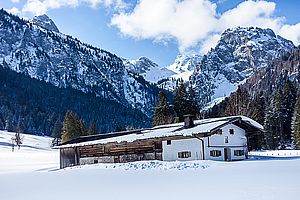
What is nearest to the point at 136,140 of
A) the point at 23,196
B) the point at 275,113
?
the point at 23,196

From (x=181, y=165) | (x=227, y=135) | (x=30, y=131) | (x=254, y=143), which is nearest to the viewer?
(x=181, y=165)

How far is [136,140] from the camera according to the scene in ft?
144

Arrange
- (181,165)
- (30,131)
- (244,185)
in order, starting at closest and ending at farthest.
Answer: (244,185)
(181,165)
(30,131)

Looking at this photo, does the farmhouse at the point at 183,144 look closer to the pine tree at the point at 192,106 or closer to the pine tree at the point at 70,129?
the pine tree at the point at 192,106

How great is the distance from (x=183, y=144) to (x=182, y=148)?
0.42 metres

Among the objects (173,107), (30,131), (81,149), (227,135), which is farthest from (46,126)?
(227,135)

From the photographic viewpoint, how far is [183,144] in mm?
41188

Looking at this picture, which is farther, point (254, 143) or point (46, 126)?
point (46, 126)

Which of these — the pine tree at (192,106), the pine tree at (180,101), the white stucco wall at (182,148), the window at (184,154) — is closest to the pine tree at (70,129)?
the pine tree at (180,101)

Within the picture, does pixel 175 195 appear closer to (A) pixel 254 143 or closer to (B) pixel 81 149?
(B) pixel 81 149

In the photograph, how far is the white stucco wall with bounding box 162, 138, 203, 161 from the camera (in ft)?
132

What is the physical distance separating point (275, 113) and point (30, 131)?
130983mm

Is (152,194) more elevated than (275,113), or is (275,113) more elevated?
(275,113)

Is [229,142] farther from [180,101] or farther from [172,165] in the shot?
[180,101]
